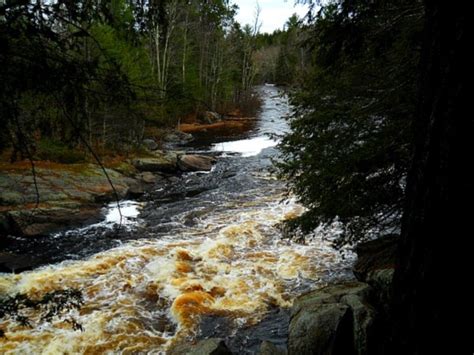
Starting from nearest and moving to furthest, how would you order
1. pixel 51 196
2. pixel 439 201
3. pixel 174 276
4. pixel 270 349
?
pixel 439 201
pixel 270 349
pixel 174 276
pixel 51 196

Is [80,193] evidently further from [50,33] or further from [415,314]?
[415,314]

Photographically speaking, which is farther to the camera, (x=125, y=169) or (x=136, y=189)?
(x=125, y=169)

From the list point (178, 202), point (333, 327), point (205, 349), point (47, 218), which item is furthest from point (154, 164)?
point (333, 327)

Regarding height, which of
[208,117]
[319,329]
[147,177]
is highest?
[208,117]

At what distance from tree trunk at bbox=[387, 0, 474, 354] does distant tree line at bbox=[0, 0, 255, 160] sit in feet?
4.85

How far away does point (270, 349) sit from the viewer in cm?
527

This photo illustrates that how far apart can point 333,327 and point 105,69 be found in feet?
14.6

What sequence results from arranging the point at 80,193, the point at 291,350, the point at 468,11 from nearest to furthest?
the point at 468,11, the point at 291,350, the point at 80,193

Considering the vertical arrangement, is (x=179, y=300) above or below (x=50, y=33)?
below

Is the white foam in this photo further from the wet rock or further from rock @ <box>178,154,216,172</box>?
the wet rock

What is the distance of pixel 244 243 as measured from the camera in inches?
377

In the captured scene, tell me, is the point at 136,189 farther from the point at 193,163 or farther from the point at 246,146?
the point at 246,146

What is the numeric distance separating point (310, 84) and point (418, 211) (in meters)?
5.20

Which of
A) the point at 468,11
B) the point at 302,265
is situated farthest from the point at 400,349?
the point at 302,265
